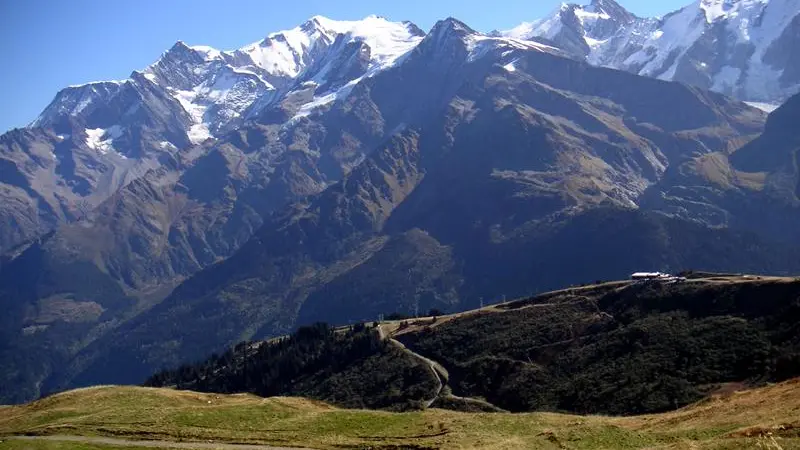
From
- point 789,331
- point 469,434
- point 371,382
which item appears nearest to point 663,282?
point 789,331

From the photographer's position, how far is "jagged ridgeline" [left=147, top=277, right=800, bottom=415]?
105m

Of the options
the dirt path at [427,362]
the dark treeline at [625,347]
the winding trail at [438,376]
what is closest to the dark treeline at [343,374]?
the dirt path at [427,362]

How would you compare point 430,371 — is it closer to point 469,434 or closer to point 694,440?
point 469,434

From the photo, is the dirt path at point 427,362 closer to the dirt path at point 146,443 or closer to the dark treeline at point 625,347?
the dark treeline at point 625,347

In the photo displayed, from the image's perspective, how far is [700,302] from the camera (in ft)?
441

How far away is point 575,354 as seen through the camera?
13175cm

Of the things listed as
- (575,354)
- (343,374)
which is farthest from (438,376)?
(343,374)

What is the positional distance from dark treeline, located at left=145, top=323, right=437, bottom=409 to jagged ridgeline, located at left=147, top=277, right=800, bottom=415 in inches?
16.0

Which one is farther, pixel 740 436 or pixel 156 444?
pixel 156 444

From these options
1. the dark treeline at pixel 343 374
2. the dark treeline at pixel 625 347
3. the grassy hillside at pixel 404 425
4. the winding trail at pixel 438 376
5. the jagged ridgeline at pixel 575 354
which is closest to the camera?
the grassy hillside at pixel 404 425

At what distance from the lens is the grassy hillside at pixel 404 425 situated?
62.4 metres

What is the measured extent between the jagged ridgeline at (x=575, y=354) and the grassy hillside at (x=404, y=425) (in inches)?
881

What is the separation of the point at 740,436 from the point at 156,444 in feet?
154

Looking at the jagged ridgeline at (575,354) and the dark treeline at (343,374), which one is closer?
the jagged ridgeline at (575,354)
